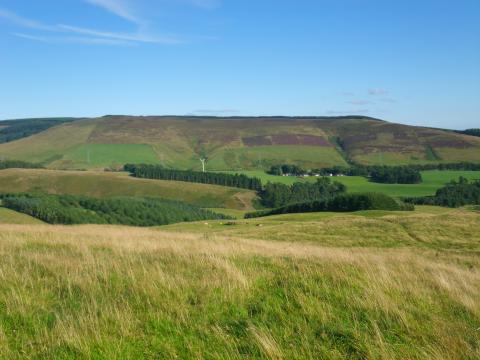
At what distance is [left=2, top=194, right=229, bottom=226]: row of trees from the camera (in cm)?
11212

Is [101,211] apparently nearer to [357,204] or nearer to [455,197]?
[357,204]

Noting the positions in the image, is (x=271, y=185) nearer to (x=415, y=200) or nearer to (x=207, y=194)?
(x=207, y=194)

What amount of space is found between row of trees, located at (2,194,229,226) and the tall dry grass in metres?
105

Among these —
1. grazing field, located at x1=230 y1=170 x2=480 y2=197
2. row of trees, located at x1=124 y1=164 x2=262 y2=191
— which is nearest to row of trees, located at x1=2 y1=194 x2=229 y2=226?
row of trees, located at x1=124 y1=164 x2=262 y2=191

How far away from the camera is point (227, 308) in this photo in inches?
297

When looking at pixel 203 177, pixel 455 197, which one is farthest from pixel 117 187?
pixel 455 197

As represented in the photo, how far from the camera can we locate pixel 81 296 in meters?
8.12

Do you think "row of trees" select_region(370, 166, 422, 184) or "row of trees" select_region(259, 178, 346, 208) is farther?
"row of trees" select_region(370, 166, 422, 184)

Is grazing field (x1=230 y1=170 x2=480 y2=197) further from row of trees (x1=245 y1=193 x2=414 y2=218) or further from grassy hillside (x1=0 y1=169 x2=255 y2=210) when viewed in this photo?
row of trees (x1=245 y1=193 x2=414 y2=218)

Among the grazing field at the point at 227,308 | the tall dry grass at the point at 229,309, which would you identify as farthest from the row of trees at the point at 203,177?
the tall dry grass at the point at 229,309

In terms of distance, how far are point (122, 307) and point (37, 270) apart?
3.11m

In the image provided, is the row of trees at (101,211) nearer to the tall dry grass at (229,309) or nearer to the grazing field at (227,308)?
the grazing field at (227,308)

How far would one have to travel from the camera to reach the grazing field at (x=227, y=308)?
19.8 feet

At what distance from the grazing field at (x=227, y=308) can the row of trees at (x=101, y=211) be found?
10456 centimetres
